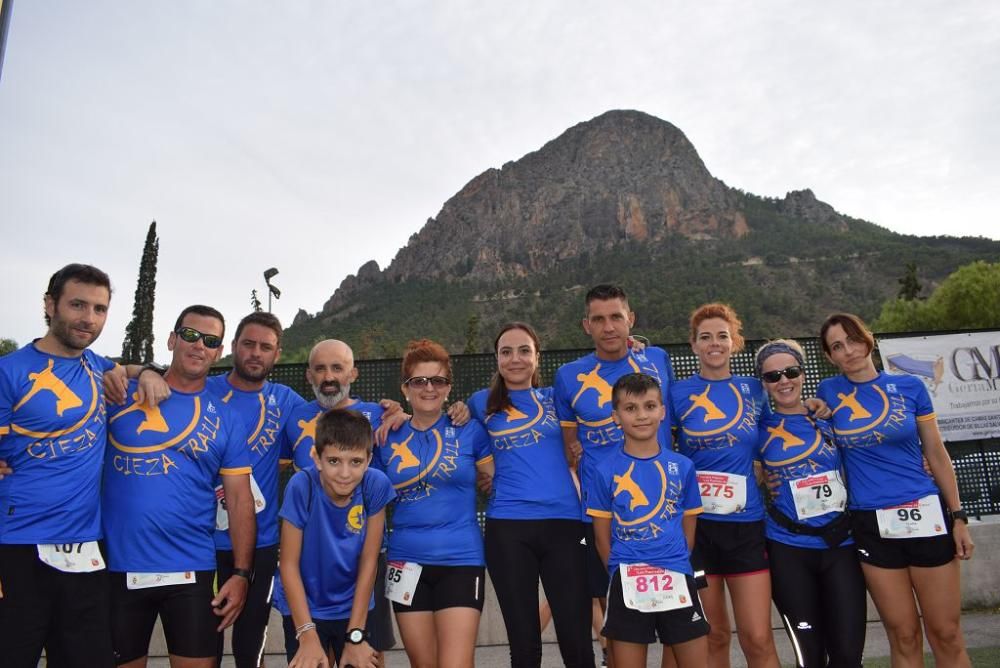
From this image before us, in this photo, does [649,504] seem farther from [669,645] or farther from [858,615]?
[858,615]

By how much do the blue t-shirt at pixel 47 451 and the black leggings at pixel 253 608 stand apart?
2.41 ft

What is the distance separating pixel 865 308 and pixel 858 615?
64.5 meters

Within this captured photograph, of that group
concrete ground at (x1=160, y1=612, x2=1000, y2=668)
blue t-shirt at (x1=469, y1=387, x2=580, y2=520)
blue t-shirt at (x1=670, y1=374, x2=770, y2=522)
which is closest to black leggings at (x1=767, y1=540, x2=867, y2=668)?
blue t-shirt at (x1=670, y1=374, x2=770, y2=522)

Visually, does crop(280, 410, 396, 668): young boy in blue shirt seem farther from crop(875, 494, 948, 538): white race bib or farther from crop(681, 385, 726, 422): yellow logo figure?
crop(875, 494, 948, 538): white race bib

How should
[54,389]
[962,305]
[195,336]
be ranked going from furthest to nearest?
1. [962,305]
2. [195,336]
3. [54,389]

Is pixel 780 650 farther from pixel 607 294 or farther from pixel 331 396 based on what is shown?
pixel 331 396

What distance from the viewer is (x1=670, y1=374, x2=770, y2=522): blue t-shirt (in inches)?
143

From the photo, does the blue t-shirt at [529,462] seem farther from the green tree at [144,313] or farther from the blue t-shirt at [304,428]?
the green tree at [144,313]

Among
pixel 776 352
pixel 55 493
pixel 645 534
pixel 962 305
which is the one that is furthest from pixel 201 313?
pixel 962 305

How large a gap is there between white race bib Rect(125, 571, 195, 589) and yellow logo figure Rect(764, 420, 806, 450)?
3151 millimetres

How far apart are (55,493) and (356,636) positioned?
147 centimetres

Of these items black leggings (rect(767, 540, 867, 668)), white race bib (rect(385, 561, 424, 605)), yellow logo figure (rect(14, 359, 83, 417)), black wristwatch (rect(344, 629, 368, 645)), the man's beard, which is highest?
yellow logo figure (rect(14, 359, 83, 417))

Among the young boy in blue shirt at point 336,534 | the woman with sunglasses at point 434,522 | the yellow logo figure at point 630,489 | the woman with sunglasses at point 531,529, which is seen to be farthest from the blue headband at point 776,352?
the young boy in blue shirt at point 336,534

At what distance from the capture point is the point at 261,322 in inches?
155
